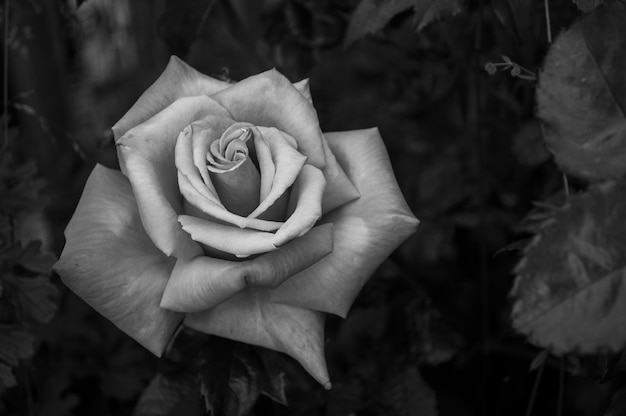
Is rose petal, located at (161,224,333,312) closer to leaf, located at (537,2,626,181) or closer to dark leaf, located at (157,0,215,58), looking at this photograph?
leaf, located at (537,2,626,181)

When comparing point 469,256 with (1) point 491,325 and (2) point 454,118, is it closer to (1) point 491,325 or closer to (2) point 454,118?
(1) point 491,325

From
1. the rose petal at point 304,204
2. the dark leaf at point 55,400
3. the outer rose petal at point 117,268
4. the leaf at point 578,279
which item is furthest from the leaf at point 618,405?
the dark leaf at point 55,400

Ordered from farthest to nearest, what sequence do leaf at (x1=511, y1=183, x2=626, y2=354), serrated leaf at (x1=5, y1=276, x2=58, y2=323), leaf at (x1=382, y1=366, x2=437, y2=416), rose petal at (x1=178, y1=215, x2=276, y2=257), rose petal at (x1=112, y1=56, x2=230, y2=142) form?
leaf at (x1=382, y1=366, x2=437, y2=416) < serrated leaf at (x1=5, y1=276, x2=58, y2=323) < rose petal at (x1=112, y1=56, x2=230, y2=142) < rose petal at (x1=178, y1=215, x2=276, y2=257) < leaf at (x1=511, y1=183, x2=626, y2=354)

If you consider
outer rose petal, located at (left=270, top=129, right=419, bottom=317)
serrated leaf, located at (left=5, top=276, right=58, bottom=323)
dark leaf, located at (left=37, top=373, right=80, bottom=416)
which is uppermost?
outer rose petal, located at (left=270, top=129, right=419, bottom=317)

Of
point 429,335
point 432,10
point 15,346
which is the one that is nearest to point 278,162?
point 432,10

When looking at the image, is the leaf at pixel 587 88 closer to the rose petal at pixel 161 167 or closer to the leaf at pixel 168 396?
the rose petal at pixel 161 167

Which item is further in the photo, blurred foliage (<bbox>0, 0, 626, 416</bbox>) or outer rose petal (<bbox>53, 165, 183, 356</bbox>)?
outer rose petal (<bbox>53, 165, 183, 356</bbox>)

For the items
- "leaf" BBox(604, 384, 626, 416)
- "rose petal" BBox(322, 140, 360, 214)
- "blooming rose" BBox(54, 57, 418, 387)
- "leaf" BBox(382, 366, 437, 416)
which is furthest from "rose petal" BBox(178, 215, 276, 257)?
"leaf" BBox(382, 366, 437, 416)

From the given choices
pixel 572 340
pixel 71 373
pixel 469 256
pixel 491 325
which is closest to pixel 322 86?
pixel 469 256

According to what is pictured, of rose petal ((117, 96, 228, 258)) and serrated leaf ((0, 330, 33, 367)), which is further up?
rose petal ((117, 96, 228, 258))
